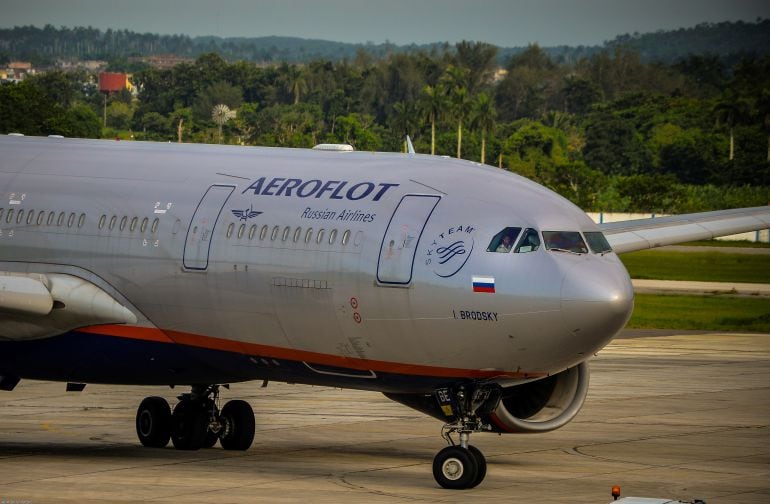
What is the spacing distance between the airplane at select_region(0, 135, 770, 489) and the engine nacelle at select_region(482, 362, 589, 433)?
0.12 feet

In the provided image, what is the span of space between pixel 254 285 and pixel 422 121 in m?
174

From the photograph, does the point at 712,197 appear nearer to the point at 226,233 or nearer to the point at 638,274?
the point at 638,274

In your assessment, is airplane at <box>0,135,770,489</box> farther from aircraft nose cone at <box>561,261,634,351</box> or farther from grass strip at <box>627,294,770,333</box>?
grass strip at <box>627,294,770,333</box>

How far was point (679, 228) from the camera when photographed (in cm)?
3081

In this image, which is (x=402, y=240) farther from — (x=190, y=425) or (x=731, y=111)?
(x=731, y=111)

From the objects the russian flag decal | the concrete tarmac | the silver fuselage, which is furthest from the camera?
the concrete tarmac

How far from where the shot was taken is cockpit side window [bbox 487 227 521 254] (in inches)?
896

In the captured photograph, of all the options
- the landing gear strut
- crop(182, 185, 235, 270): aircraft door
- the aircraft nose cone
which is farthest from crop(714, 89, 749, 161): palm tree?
the aircraft nose cone

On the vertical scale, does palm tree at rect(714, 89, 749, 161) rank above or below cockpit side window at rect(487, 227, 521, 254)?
above

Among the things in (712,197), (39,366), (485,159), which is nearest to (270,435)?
(39,366)

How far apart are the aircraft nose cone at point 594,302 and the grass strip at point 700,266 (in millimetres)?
59823

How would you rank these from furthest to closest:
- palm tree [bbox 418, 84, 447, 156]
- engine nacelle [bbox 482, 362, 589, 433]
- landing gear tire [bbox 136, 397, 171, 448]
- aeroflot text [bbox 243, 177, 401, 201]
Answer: palm tree [bbox 418, 84, 447, 156]
landing gear tire [bbox 136, 397, 171, 448]
engine nacelle [bbox 482, 362, 589, 433]
aeroflot text [bbox 243, 177, 401, 201]

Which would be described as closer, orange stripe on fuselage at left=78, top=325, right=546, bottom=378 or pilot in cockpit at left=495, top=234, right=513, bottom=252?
pilot in cockpit at left=495, top=234, right=513, bottom=252

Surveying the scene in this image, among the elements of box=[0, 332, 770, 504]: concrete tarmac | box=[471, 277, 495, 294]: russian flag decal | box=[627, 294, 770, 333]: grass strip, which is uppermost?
box=[471, 277, 495, 294]: russian flag decal
